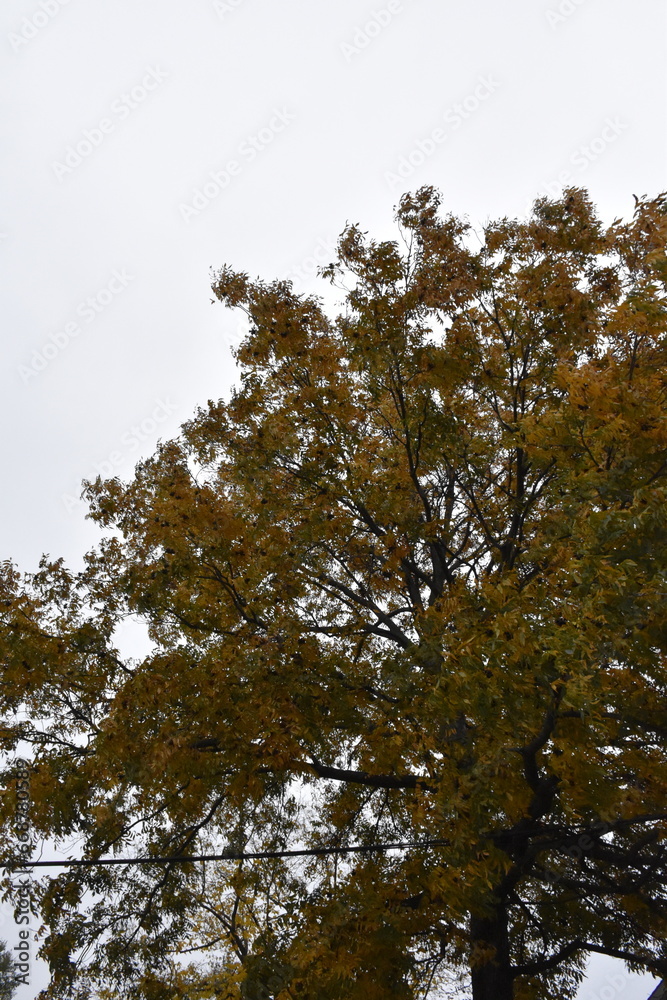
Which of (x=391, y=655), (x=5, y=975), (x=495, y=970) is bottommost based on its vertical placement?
(x=5, y=975)

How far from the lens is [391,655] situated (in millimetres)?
6953

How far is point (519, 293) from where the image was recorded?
7242 mm

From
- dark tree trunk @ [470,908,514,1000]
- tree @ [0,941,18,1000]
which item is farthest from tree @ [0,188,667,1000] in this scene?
tree @ [0,941,18,1000]

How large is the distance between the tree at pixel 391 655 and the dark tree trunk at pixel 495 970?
1.1 inches

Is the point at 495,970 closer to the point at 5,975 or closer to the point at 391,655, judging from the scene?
the point at 391,655

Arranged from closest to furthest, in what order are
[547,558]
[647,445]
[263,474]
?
[647,445], [547,558], [263,474]

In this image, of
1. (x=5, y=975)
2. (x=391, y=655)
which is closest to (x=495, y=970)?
(x=391, y=655)

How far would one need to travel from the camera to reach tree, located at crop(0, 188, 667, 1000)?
461 cm

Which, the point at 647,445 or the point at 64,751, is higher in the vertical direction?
the point at 647,445

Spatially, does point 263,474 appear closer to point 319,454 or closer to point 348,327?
point 319,454

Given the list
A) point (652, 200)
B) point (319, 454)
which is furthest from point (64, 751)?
point (652, 200)

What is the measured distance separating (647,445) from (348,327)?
420cm

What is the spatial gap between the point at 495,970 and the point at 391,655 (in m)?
3.47

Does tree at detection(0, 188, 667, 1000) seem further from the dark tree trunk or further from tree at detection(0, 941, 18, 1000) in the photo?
tree at detection(0, 941, 18, 1000)
